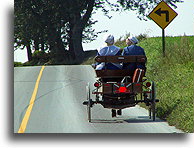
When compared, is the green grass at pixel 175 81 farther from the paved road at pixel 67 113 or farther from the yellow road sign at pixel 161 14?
the yellow road sign at pixel 161 14

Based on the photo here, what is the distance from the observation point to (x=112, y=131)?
12.5m

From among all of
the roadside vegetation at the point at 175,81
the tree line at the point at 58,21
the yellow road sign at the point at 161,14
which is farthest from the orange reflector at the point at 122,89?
the tree line at the point at 58,21

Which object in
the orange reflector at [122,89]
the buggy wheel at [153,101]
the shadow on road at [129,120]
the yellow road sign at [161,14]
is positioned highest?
the yellow road sign at [161,14]

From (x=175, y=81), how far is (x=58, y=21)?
14.5m

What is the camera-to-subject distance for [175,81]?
1730 cm

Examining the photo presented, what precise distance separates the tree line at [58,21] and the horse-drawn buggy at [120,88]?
13.7 meters

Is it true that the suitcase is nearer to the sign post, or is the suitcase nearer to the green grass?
the green grass

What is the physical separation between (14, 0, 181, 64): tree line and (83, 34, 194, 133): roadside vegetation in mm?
6292

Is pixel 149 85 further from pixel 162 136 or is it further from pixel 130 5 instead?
pixel 130 5

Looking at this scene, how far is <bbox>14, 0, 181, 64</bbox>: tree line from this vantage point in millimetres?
29641

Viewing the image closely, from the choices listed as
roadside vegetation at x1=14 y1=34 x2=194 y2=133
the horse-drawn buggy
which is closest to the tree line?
roadside vegetation at x1=14 y1=34 x2=194 y2=133

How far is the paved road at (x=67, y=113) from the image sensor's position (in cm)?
1273

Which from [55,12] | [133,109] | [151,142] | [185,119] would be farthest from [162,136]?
[55,12]

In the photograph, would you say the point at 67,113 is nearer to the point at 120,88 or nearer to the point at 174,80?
the point at 120,88
